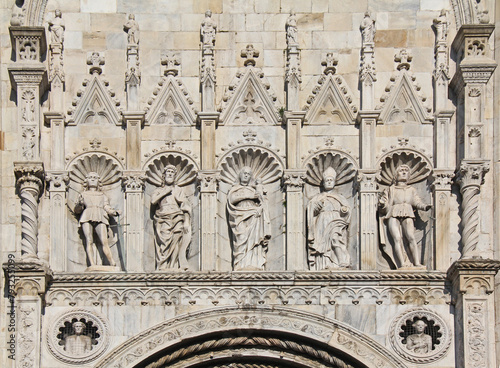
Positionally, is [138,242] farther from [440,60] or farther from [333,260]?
[440,60]

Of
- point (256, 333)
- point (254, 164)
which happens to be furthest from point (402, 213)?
point (256, 333)

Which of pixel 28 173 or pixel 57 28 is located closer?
pixel 28 173

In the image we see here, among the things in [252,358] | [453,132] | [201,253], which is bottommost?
[252,358]

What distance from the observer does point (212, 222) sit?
23.5 metres

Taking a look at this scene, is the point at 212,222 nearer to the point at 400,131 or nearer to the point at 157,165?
the point at 157,165

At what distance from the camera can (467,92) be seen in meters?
23.7

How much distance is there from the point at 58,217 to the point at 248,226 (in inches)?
100

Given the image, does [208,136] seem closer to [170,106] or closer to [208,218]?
[170,106]

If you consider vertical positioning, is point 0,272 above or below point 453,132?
below

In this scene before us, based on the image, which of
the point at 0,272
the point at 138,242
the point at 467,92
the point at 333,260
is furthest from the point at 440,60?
the point at 0,272

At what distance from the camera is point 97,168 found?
23.9 meters

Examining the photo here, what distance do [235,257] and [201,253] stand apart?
0.46 meters

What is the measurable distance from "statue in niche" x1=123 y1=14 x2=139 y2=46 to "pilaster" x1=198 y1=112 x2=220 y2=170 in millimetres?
1429

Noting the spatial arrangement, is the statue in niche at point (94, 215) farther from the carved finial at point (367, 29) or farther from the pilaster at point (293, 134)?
the carved finial at point (367, 29)
